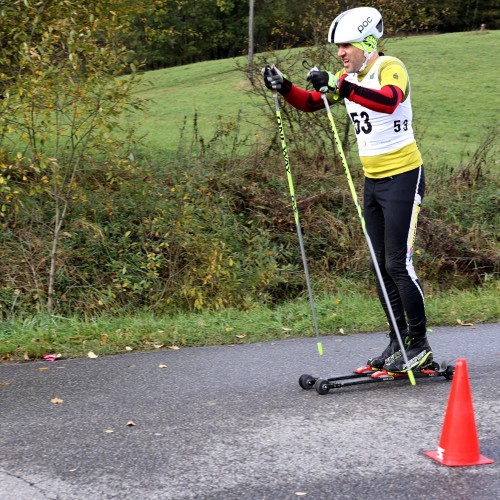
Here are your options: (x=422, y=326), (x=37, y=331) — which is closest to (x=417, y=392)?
(x=422, y=326)

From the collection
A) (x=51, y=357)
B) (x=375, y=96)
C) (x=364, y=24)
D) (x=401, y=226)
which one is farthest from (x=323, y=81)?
(x=51, y=357)

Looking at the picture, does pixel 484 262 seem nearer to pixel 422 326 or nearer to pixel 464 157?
pixel 464 157

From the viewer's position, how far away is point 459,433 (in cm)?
426

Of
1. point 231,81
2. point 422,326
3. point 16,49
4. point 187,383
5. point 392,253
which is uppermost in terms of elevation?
point 16,49

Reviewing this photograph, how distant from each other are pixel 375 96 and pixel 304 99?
86 cm

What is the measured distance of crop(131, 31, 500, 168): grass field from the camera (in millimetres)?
13758

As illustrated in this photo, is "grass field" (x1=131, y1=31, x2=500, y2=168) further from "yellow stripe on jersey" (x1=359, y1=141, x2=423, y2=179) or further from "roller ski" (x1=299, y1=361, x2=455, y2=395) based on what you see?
"roller ski" (x1=299, y1=361, x2=455, y2=395)

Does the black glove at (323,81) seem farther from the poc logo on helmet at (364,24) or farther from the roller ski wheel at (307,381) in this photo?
the roller ski wheel at (307,381)

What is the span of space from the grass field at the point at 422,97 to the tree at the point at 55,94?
2.55 feet

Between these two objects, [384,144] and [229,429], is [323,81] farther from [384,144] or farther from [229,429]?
[229,429]

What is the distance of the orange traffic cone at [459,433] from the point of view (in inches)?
167

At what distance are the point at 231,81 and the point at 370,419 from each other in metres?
21.0

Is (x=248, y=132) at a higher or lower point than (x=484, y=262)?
higher

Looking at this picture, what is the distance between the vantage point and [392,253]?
5.68m
